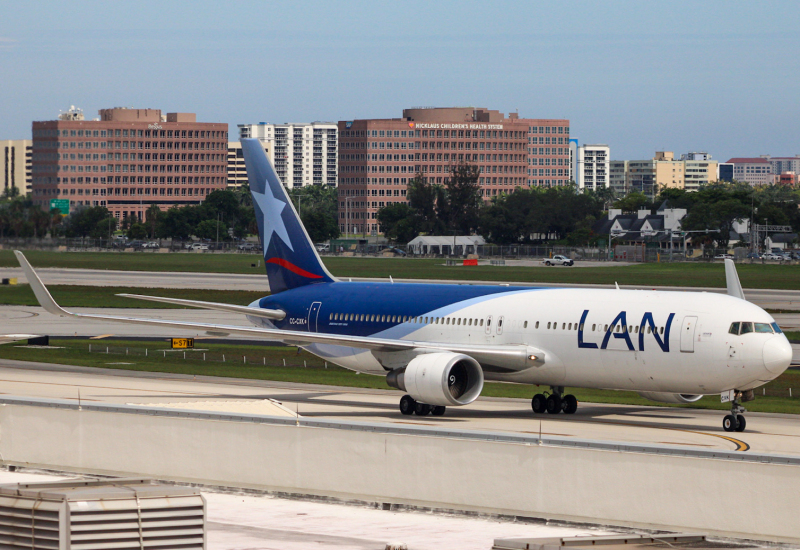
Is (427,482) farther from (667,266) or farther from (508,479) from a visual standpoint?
(667,266)

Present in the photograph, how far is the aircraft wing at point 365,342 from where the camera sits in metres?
38.7

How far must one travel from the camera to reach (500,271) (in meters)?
160

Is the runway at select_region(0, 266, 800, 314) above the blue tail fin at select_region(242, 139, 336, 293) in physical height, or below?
below

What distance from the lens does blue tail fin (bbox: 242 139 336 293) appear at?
4844cm

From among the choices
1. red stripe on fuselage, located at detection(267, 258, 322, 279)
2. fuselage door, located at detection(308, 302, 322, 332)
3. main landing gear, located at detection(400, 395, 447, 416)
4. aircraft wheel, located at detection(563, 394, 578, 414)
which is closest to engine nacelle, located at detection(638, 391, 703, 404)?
aircraft wheel, located at detection(563, 394, 578, 414)

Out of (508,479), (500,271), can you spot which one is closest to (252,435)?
(508,479)

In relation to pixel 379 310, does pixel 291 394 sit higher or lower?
lower

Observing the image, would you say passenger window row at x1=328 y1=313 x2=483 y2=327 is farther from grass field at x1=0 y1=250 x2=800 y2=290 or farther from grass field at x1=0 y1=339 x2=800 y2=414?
grass field at x1=0 y1=250 x2=800 y2=290

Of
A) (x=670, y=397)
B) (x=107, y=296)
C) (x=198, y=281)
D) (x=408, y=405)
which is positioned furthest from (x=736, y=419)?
(x=198, y=281)

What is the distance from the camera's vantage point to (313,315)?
4612 cm

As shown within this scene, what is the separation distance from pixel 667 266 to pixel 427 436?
16104 cm

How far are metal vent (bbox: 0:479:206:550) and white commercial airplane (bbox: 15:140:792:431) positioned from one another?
23.3 metres

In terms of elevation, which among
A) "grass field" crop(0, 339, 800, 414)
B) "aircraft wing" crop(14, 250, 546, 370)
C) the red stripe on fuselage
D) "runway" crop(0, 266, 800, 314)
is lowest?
"grass field" crop(0, 339, 800, 414)

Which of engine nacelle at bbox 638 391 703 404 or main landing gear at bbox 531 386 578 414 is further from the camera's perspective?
main landing gear at bbox 531 386 578 414
